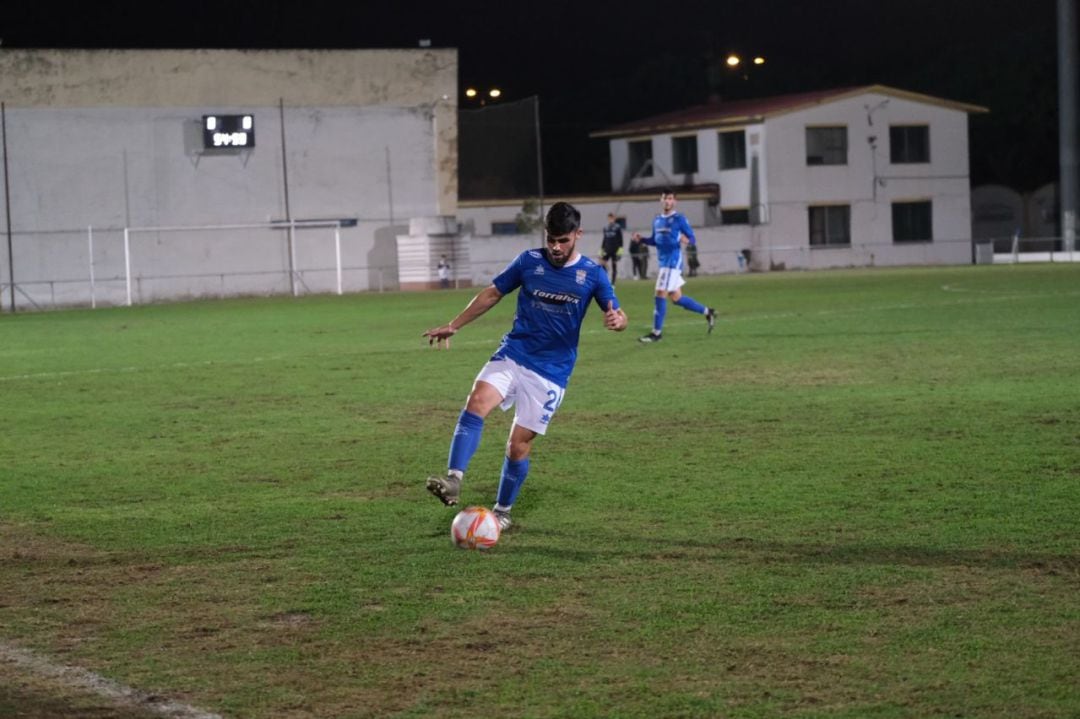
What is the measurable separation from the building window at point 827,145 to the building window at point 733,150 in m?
2.52

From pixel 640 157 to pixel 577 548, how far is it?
59987 millimetres

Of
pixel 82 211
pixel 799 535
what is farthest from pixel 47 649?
pixel 82 211

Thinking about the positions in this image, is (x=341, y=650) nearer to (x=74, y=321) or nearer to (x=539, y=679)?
(x=539, y=679)

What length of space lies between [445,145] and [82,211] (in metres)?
11.6

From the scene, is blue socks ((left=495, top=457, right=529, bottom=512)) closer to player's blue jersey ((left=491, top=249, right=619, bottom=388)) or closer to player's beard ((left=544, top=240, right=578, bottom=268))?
player's blue jersey ((left=491, top=249, right=619, bottom=388))

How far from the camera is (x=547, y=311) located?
886 cm

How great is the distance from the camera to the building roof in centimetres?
6050

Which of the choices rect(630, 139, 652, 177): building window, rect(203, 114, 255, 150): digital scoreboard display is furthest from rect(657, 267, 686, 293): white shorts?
rect(630, 139, 652, 177): building window

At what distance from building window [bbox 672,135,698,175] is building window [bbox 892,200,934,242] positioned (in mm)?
8208

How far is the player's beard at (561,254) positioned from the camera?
341 inches

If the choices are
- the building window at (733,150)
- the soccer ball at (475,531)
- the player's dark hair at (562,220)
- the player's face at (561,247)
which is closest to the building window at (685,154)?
the building window at (733,150)

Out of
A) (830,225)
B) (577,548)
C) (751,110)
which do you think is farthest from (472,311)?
(751,110)

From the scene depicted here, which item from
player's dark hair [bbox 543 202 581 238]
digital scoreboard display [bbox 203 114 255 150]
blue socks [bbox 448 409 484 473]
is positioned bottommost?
blue socks [bbox 448 409 484 473]

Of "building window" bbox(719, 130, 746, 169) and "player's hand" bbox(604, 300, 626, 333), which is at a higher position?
"building window" bbox(719, 130, 746, 169)
